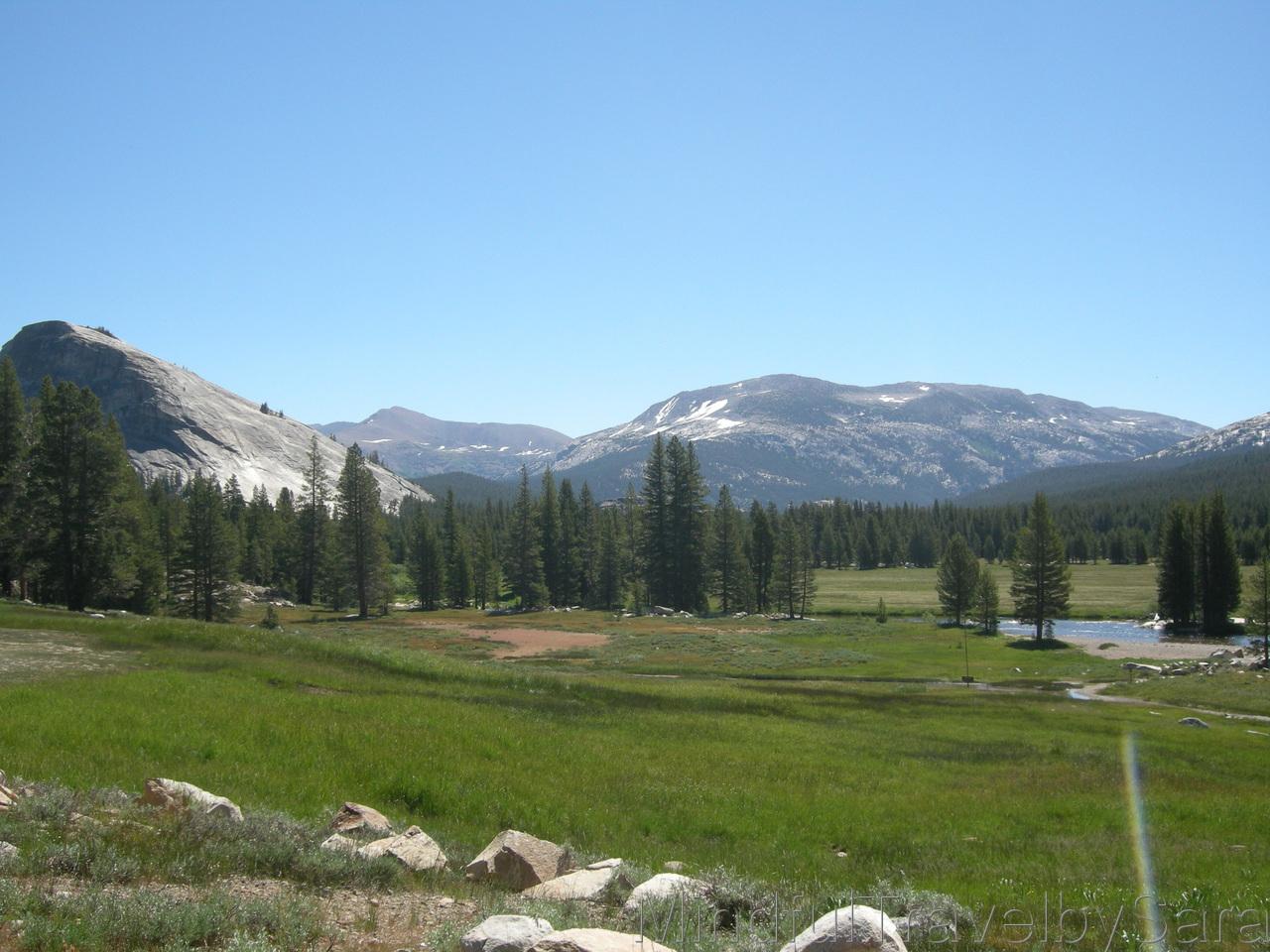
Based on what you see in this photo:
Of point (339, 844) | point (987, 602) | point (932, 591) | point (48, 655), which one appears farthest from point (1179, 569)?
point (339, 844)

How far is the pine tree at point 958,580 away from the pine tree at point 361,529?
216 feet

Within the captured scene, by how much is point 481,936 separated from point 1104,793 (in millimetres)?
19060

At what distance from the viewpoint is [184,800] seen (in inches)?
455

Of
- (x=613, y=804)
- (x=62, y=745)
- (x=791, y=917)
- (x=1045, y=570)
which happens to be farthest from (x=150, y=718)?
(x=1045, y=570)

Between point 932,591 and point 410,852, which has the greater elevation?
point 410,852

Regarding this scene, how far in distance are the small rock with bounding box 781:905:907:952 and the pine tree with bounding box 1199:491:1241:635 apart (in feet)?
346

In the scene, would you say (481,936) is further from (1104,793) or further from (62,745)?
(1104,793)

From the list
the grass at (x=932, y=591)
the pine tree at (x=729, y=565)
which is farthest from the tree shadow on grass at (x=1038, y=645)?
the pine tree at (x=729, y=565)

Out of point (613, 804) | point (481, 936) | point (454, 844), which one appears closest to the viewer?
point (481, 936)

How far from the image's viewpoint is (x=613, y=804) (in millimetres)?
16922

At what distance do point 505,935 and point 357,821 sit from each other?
19.7 feet

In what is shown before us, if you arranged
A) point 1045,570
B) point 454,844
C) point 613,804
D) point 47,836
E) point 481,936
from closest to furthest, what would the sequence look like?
point 481,936
point 47,836
point 454,844
point 613,804
point 1045,570

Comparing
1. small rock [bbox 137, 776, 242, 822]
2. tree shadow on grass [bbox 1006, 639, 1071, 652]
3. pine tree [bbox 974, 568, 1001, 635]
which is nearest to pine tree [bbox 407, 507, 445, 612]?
pine tree [bbox 974, 568, 1001, 635]

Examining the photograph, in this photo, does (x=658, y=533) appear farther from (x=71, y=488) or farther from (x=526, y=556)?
(x=71, y=488)
